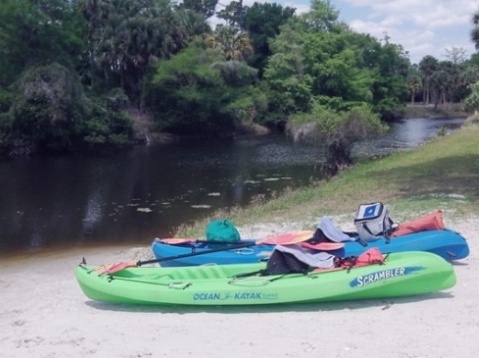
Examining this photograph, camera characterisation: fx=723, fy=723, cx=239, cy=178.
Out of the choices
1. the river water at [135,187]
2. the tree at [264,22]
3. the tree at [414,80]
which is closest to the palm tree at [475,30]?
the river water at [135,187]

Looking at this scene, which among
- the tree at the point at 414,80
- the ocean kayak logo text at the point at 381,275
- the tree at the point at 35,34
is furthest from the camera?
the tree at the point at 414,80

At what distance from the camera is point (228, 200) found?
23484mm

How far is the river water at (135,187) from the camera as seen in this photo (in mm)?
18531

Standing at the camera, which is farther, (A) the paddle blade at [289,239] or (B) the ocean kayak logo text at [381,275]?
(A) the paddle blade at [289,239]

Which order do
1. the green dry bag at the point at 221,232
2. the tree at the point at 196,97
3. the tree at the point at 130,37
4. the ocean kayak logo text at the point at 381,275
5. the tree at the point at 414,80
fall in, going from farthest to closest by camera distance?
the tree at the point at 414,80
the tree at the point at 196,97
the tree at the point at 130,37
the green dry bag at the point at 221,232
the ocean kayak logo text at the point at 381,275

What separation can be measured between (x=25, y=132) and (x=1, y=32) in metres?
5.98

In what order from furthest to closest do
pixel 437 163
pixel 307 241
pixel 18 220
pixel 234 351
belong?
pixel 437 163 → pixel 18 220 → pixel 307 241 → pixel 234 351

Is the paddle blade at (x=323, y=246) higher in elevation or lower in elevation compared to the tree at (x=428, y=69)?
lower

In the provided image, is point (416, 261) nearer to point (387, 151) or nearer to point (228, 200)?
point (228, 200)

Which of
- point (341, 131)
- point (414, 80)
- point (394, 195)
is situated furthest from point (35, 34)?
point (414, 80)

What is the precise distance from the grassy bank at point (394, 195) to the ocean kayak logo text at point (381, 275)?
5261 millimetres

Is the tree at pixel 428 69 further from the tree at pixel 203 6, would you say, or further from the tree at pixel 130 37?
the tree at pixel 130 37

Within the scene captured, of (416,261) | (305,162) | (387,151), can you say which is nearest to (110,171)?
(305,162)

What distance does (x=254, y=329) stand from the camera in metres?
7.64
